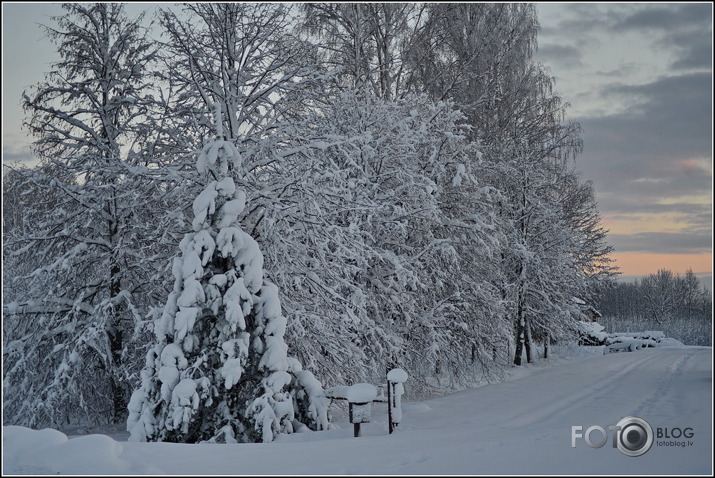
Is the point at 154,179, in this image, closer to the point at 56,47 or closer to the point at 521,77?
the point at 56,47

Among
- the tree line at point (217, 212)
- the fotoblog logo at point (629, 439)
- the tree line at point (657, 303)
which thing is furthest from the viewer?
the tree line at point (657, 303)

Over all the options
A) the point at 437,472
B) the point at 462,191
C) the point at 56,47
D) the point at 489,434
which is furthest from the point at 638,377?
the point at 56,47

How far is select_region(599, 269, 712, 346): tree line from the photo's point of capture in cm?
6298

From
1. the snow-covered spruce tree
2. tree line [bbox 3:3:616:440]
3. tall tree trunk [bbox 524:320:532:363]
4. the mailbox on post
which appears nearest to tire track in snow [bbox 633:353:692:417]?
tree line [bbox 3:3:616:440]

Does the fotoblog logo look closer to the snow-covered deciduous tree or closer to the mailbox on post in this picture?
the mailbox on post

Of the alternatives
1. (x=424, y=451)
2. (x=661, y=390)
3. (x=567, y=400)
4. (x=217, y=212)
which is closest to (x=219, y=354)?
(x=217, y=212)

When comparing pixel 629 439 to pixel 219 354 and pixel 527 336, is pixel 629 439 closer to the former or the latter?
pixel 219 354

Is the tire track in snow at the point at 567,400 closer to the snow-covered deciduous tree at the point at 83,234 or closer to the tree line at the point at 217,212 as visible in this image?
the tree line at the point at 217,212

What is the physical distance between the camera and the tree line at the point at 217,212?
10.2 meters

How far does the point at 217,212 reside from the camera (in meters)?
7.99

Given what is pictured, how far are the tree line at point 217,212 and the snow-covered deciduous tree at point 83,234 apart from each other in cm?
4

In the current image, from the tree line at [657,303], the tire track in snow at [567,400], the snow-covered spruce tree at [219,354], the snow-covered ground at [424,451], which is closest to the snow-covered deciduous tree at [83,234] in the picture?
the snow-covered ground at [424,451]

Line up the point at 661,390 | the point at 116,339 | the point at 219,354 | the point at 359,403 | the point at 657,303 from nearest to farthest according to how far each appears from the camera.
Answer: the point at 359,403 < the point at 219,354 < the point at 116,339 < the point at 661,390 < the point at 657,303

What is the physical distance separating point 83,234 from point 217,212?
18.5ft
